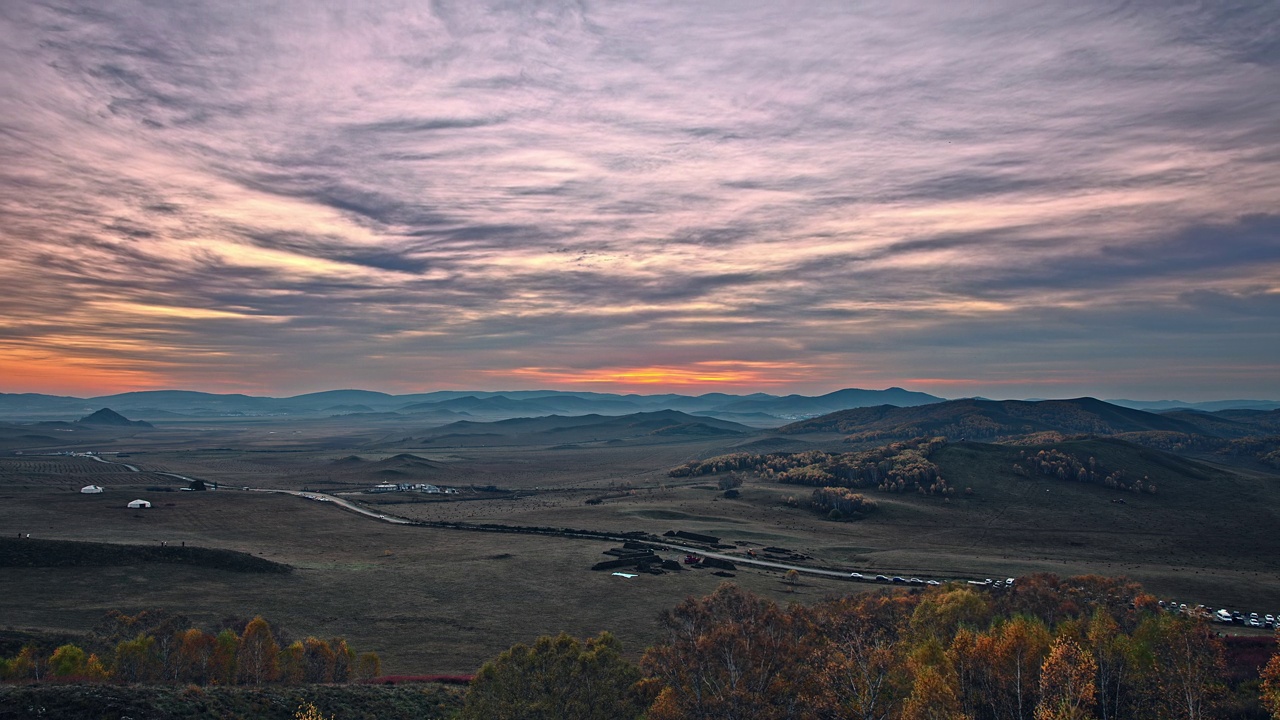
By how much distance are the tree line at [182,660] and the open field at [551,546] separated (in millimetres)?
7572

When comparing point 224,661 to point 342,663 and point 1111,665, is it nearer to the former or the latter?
point 342,663

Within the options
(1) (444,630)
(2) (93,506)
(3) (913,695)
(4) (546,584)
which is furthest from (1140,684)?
(2) (93,506)

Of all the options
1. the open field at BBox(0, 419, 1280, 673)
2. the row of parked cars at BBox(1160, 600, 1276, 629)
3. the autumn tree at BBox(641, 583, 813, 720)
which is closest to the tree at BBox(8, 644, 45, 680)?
the open field at BBox(0, 419, 1280, 673)

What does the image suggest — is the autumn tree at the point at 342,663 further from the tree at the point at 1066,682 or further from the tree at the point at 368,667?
the tree at the point at 1066,682

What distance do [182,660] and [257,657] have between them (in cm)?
454

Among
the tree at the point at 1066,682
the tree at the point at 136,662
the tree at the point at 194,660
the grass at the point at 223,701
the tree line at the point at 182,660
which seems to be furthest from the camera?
the tree at the point at 194,660

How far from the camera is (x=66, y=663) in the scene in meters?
42.2

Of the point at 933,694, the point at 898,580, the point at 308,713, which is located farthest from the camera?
the point at 898,580

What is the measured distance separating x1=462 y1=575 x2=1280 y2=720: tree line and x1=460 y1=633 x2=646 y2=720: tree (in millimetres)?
65

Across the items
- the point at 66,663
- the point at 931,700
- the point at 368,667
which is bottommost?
the point at 368,667

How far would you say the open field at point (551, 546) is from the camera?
223ft

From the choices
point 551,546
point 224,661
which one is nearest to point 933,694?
point 224,661

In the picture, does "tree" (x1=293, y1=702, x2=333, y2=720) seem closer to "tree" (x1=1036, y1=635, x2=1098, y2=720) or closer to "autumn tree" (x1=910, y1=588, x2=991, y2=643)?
"tree" (x1=1036, y1=635, x2=1098, y2=720)

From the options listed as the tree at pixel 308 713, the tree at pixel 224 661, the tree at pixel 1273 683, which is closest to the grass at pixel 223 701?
the tree at pixel 308 713
